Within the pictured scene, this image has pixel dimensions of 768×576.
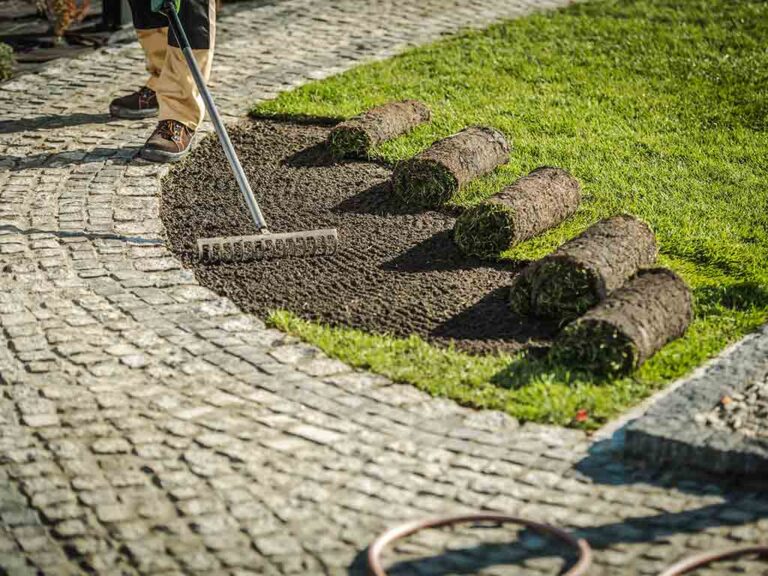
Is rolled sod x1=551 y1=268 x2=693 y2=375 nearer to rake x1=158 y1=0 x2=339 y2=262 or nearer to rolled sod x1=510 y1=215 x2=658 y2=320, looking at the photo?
rolled sod x1=510 y1=215 x2=658 y2=320

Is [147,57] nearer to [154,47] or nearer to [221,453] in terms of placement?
[154,47]

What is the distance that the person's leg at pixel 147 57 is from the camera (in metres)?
8.58

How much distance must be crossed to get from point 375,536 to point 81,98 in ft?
20.9

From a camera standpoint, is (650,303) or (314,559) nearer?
(314,559)

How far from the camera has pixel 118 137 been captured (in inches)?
354

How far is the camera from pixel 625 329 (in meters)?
5.59

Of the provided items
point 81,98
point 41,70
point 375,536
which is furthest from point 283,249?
point 41,70

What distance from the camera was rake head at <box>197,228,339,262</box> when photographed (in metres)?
6.98

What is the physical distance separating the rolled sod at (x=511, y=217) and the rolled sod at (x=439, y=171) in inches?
23.1

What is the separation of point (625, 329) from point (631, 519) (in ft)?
3.93

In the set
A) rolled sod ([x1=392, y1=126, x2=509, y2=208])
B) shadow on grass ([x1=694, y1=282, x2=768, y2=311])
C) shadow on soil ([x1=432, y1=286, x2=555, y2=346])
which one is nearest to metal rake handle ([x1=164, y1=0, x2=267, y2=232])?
rolled sod ([x1=392, y1=126, x2=509, y2=208])

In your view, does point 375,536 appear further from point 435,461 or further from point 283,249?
point 283,249

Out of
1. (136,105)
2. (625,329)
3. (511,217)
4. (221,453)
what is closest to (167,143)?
(136,105)

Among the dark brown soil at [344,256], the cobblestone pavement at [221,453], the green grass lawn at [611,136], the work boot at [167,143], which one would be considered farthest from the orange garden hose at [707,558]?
the work boot at [167,143]
